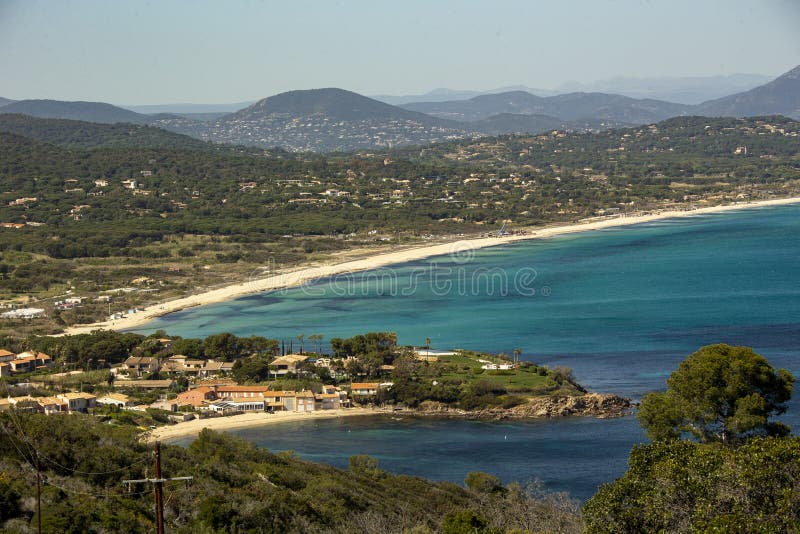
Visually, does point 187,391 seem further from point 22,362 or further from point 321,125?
point 321,125

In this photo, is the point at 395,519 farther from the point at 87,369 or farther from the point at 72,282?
the point at 72,282

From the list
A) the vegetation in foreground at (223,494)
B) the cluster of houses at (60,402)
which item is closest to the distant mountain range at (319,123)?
the cluster of houses at (60,402)

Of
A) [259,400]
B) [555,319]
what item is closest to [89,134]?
[555,319]

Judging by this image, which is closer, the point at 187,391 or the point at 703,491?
the point at 703,491

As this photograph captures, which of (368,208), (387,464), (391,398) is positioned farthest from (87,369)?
(368,208)

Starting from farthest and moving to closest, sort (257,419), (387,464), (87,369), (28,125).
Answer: (28,125) < (87,369) < (257,419) < (387,464)

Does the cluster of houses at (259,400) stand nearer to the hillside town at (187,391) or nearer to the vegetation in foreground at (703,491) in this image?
the hillside town at (187,391)
